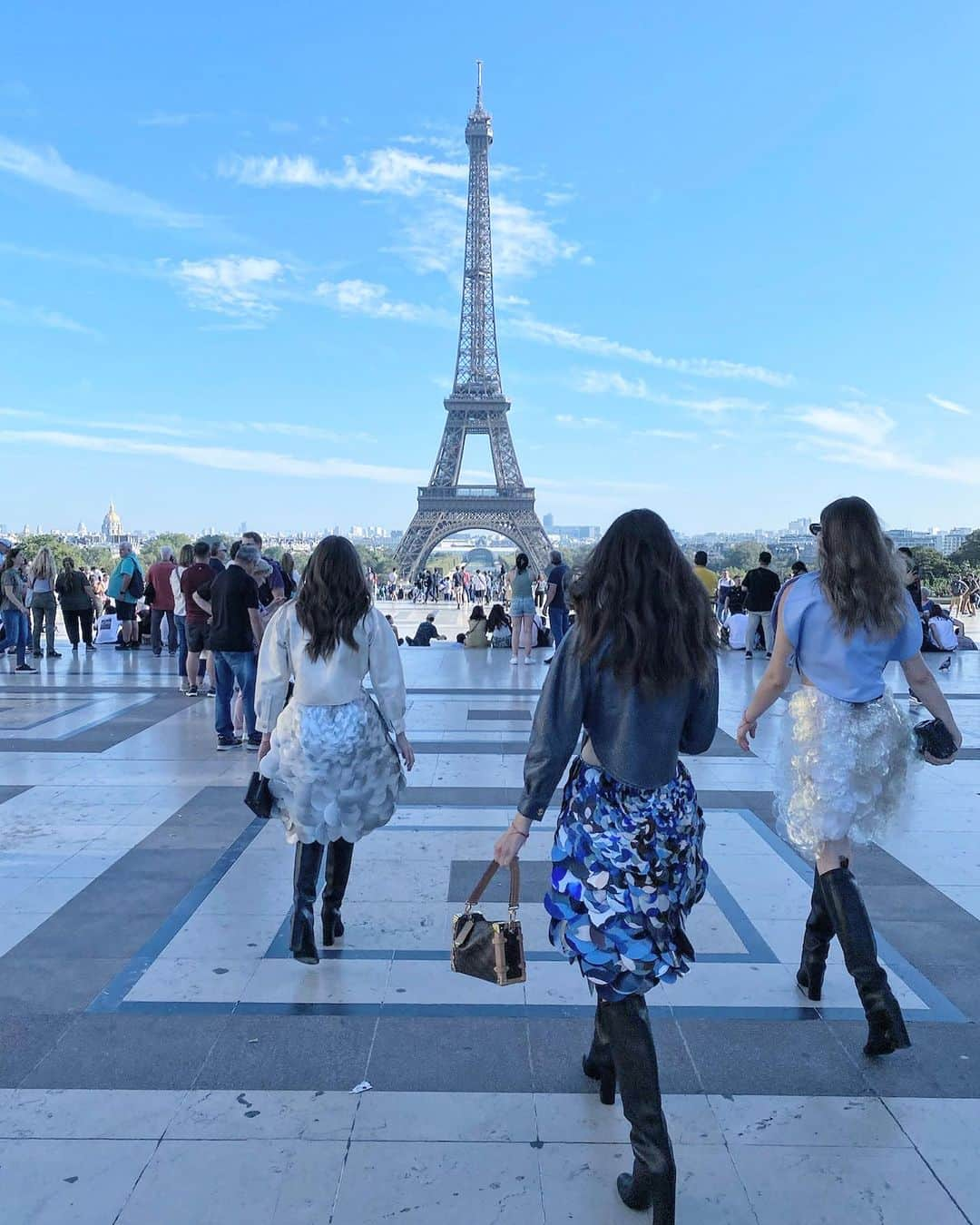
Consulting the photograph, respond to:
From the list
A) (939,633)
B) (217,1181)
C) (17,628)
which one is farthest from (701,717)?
(939,633)

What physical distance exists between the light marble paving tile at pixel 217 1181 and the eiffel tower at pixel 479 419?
58450 mm

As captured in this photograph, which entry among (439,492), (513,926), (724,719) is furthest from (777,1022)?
(439,492)

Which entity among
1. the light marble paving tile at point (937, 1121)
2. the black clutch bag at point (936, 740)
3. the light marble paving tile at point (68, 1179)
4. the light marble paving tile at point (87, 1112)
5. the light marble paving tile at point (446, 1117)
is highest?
the black clutch bag at point (936, 740)

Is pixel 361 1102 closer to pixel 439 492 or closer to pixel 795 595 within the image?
pixel 795 595

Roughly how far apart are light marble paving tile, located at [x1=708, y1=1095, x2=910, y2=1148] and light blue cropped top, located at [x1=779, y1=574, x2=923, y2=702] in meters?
1.18

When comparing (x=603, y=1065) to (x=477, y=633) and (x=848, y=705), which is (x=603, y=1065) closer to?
(x=848, y=705)

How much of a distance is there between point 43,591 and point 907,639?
1247cm

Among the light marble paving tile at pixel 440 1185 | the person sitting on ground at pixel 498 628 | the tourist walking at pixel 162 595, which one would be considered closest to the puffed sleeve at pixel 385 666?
the light marble paving tile at pixel 440 1185

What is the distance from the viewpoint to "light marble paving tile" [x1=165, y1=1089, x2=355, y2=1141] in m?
2.64

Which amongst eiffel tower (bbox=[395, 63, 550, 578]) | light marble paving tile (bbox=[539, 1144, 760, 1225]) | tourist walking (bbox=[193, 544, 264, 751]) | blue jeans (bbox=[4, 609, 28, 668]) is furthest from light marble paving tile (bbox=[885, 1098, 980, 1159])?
eiffel tower (bbox=[395, 63, 550, 578])

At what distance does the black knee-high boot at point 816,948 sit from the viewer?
134 inches

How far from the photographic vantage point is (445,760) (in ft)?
23.9

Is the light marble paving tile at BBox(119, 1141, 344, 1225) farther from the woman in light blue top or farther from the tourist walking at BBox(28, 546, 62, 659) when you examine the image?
the tourist walking at BBox(28, 546, 62, 659)

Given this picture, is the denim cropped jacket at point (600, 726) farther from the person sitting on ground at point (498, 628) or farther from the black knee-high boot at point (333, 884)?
the person sitting on ground at point (498, 628)
